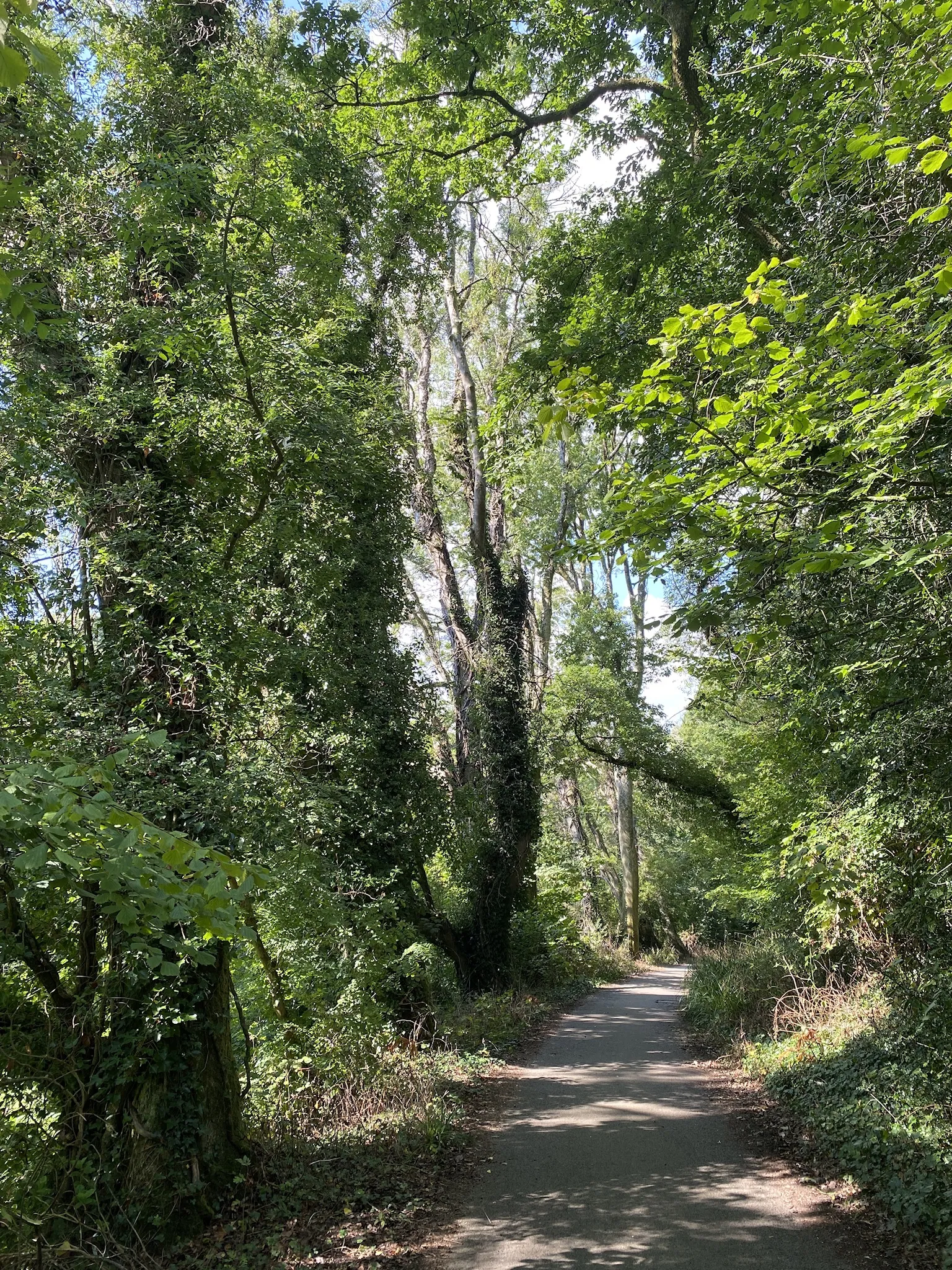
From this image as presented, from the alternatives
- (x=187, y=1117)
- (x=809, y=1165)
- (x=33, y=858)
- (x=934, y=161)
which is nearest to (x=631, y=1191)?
(x=809, y=1165)

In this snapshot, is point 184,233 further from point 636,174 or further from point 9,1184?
point 9,1184

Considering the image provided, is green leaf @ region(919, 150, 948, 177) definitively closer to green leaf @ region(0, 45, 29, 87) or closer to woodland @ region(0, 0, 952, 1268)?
Result: woodland @ region(0, 0, 952, 1268)

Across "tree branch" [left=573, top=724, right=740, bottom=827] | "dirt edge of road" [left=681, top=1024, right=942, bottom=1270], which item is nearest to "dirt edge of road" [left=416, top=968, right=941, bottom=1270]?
"dirt edge of road" [left=681, top=1024, right=942, bottom=1270]

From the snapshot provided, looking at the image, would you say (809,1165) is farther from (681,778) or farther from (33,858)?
(681,778)

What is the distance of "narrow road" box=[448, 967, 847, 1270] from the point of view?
4.68 meters

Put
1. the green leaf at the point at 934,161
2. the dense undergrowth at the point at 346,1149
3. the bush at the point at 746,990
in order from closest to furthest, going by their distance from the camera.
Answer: the green leaf at the point at 934,161 → the dense undergrowth at the point at 346,1149 → the bush at the point at 746,990

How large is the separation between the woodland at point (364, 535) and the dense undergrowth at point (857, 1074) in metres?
0.04

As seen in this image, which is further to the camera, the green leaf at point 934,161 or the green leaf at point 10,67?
the green leaf at point 934,161

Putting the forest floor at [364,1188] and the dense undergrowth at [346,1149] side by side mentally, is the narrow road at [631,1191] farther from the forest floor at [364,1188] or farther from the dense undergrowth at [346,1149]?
the dense undergrowth at [346,1149]

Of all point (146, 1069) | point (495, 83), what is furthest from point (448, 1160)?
point (495, 83)

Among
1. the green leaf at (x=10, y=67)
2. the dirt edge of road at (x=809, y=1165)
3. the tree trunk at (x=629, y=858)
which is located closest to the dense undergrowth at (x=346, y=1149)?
the dirt edge of road at (x=809, y=1165)

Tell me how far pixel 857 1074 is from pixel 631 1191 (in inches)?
89.1

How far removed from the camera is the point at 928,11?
378cm

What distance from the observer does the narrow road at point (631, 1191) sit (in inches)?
184
